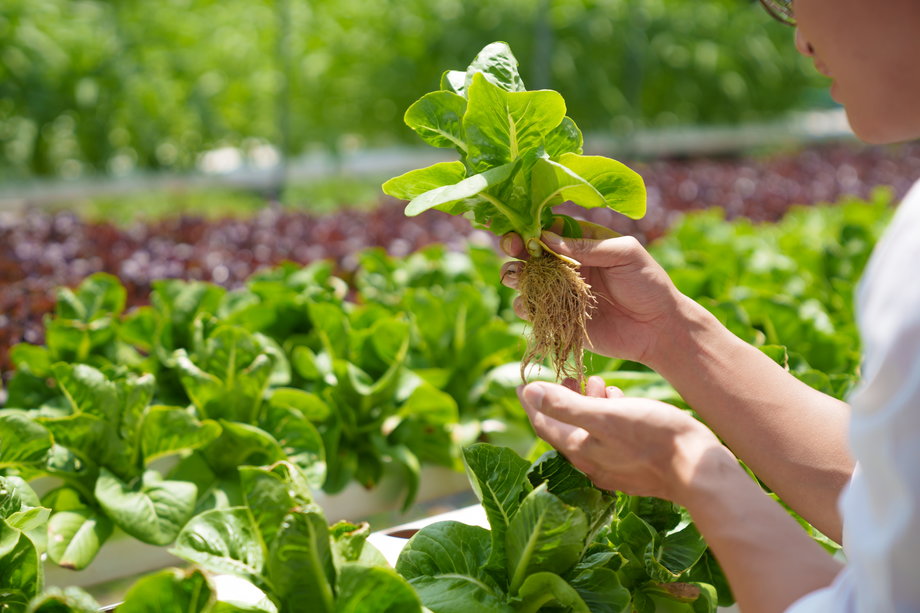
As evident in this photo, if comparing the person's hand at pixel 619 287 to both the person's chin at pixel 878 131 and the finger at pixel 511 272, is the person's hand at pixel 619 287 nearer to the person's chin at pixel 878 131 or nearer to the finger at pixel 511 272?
the finger at pixel 511 272

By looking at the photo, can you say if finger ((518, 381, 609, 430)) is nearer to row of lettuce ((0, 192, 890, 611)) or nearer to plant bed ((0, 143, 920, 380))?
row of lettuce ((0, 192, 890, 611))

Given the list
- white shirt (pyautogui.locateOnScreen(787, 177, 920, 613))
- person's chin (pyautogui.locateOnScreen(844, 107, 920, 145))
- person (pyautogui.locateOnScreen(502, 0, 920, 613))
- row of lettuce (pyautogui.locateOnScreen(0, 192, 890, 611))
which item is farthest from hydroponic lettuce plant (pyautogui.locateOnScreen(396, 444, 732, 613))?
person's chin (pyautogui.locateOnScreen(844, 107, 920, 145))

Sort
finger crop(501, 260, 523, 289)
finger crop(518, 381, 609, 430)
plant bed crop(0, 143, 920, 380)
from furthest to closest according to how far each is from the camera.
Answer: plant bed crop(0, 143, 920, 380), finger crop(501, 260, 523, 289), finger crop(518, 381, 609, 430)

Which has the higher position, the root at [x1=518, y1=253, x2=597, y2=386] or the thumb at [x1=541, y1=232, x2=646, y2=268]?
the thumb at [x1=541, y1=232, x2=646, y2=268]

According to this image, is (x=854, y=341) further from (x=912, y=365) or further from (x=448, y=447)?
(x=912, y=365)

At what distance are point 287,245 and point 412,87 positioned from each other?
465 cm

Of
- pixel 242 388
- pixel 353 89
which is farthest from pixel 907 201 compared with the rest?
pixel 353 89

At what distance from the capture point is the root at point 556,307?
1.35 meters

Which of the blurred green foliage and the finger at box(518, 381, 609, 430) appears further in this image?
the blurred green foliage

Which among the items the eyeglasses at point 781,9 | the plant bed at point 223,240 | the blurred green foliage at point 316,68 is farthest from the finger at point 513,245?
the blurred green foliage at point 316,68

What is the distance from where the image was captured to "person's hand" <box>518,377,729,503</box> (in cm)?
107

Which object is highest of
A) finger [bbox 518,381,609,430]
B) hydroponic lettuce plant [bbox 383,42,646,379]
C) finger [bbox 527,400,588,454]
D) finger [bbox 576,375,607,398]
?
hydroponic lettuce plant [bbox 383,42,646,379]

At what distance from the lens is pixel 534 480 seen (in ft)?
4.32

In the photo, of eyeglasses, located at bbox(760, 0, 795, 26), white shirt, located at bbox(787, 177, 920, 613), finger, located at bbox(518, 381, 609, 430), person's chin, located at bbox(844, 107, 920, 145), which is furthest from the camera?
eyeglasses, located at bbox(760, 0, 795, 26)
